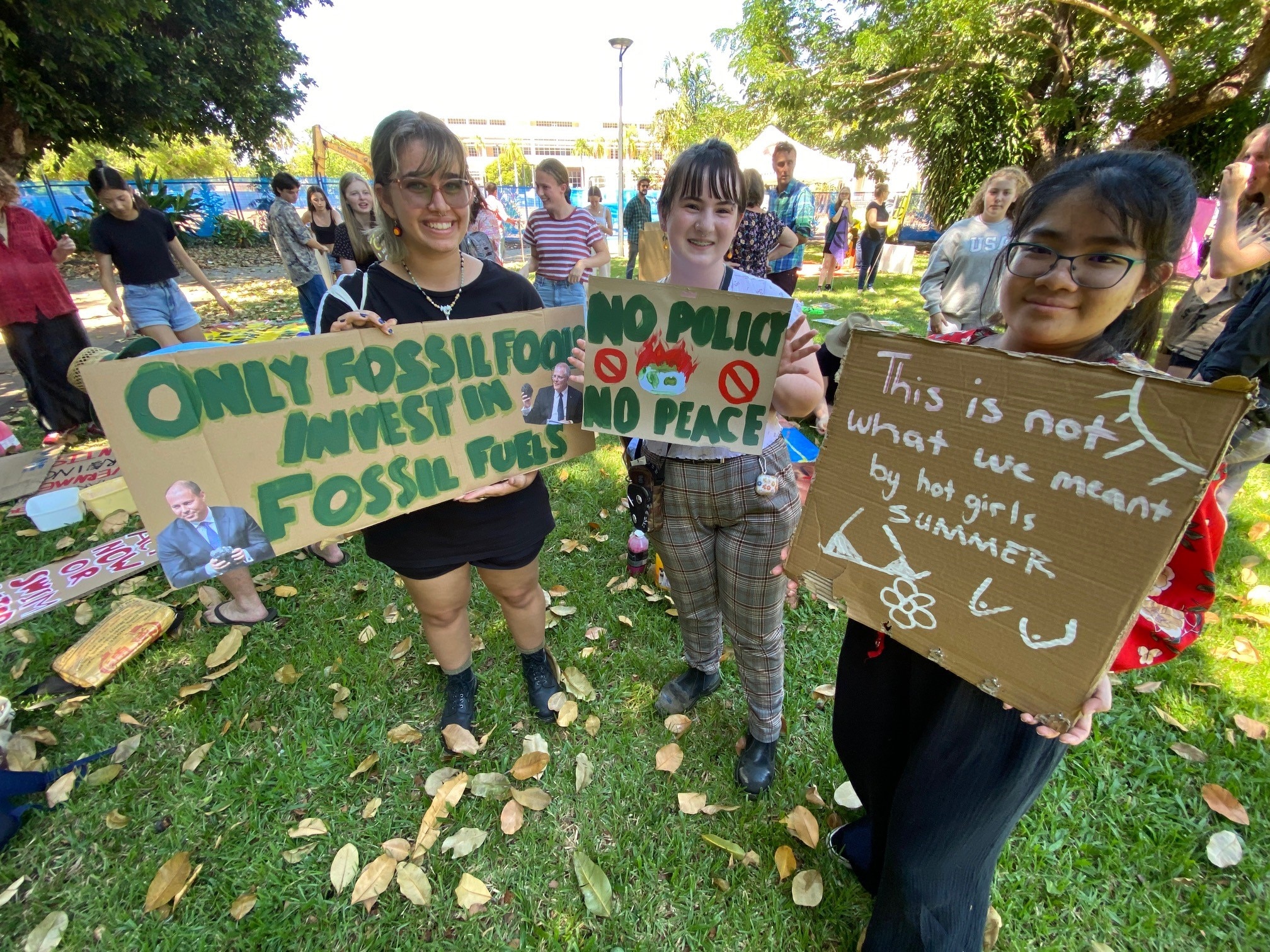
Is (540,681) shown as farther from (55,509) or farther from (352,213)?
(55,509)

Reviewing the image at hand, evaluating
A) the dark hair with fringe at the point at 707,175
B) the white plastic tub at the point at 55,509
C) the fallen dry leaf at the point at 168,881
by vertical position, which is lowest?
the fallen dry leaf at the point at 168,881

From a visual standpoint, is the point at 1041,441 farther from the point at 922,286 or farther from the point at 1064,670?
the point at 922,286

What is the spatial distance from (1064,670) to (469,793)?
202cm

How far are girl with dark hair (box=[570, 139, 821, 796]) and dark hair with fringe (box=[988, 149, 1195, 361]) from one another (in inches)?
22.2

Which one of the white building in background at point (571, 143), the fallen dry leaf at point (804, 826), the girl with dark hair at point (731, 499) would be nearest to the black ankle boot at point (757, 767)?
the girl with dark hair at point (731, 499)

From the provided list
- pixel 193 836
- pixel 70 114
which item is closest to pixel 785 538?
pixel 193 836

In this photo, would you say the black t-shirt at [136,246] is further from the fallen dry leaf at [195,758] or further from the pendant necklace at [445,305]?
the pendant necklace at [445,305]

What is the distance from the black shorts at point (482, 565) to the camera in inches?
75.2

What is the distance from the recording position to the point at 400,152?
59.8 inches

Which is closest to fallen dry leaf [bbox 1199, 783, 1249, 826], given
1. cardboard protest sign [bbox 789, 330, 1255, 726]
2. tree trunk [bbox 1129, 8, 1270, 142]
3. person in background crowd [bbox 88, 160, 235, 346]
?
cardboard protest sign [bbox 789, 330, 1255, 726]

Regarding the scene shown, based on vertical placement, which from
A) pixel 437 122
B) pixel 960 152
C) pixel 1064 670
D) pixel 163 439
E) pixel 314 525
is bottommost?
pixel 314 525

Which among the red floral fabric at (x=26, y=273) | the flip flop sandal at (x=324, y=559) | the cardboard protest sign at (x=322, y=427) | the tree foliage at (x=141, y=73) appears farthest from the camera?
the tree foliage at (x=141, y=73)

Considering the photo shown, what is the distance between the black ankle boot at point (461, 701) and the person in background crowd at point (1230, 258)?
3688mm

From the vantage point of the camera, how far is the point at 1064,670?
903 mm
